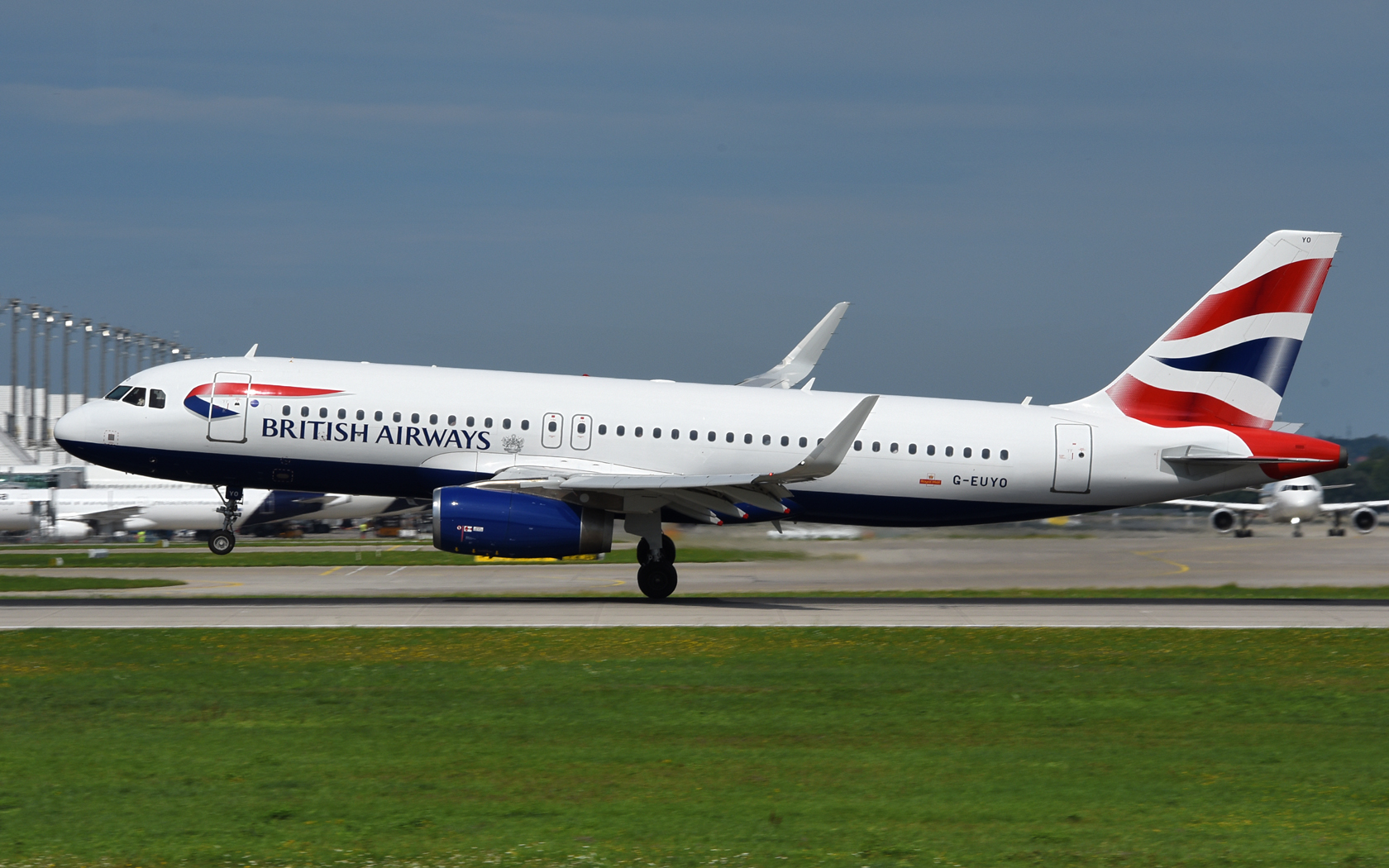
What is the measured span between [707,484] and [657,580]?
3546 millimetres

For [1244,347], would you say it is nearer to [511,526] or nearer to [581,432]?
[581,432]

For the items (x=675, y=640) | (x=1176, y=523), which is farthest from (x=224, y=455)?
(x=1176, y=523)

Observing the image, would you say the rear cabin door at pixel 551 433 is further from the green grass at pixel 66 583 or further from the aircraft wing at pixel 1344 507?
the aircraft wing at pixel 1344 507

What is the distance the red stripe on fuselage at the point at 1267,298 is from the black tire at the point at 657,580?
12057 mm

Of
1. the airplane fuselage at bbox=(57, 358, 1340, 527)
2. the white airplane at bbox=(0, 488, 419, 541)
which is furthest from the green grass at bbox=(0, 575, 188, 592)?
the white airplane at bbox=(0, 488, 419, 541)

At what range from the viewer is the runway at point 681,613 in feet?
71.5

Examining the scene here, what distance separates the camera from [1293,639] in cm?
2041

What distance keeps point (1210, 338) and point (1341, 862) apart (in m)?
21.7

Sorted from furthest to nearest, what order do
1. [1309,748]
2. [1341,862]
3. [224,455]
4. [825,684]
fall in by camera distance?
[224,455], [825,684], [1309,748], [1341,862]

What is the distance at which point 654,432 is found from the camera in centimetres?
2686

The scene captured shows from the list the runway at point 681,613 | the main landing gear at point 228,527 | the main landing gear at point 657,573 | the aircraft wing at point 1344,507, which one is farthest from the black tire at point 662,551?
the aircraft wing at point 1344,507

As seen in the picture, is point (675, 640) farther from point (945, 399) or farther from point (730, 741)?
point (945, 399)

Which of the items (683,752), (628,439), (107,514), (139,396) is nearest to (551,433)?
(628,439)

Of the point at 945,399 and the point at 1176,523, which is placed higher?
the point at 945,399
